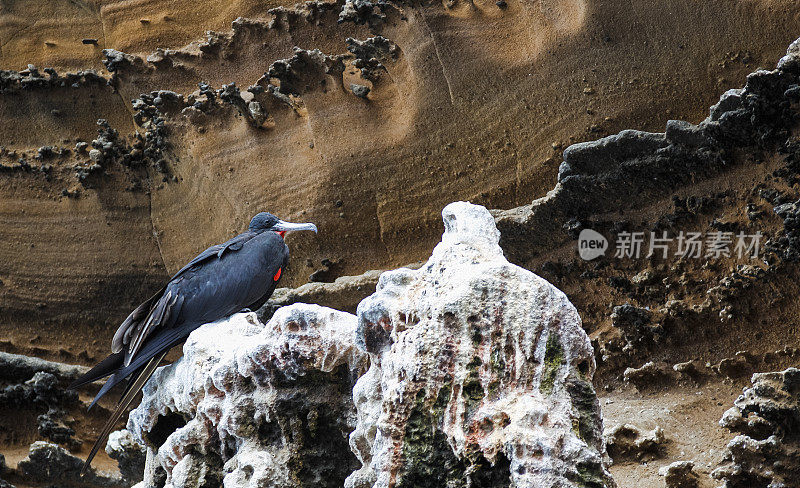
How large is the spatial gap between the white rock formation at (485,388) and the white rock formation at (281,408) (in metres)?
0.44

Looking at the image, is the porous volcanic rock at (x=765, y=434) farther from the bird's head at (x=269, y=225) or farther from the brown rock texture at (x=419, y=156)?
the bird's head at (x=269, y=225)

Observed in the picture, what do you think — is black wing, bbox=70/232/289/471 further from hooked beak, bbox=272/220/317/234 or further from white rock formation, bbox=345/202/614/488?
white rock formation, bbox=345/202/614/488

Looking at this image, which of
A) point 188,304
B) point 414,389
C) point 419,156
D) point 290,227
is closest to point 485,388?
point 414,389

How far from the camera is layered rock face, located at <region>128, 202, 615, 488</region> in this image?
7.73 feet

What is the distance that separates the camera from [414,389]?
2.46 m

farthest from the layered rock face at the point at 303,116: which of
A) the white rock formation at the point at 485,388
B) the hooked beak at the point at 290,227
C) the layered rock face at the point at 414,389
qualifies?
the white rock formation at the point at 485,388

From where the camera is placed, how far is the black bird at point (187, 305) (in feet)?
12.3

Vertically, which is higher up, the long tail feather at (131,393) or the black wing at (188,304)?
the black wing at (188,304)

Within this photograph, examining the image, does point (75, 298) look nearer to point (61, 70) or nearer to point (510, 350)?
point (61, 70)

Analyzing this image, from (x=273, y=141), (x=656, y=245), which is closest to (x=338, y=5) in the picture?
(x=273, y=141)

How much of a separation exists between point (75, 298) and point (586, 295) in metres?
3.25

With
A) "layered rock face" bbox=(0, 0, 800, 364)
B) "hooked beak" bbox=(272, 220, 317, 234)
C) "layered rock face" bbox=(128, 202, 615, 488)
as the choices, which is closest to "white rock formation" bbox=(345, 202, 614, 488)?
"layered rock face" bbox=(128, 202, 615, 488)

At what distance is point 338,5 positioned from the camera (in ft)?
17.2

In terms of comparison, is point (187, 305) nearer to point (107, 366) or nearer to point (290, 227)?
point (107, 366)
